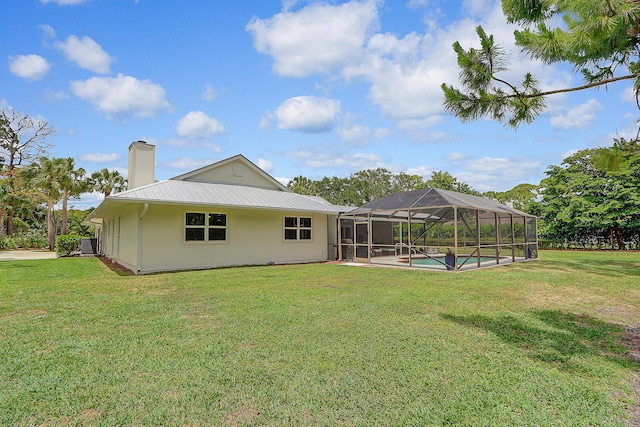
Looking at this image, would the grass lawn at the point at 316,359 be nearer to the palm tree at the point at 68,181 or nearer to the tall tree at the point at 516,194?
the palm tree at the point at 68,181

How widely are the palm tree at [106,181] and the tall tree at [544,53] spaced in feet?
104

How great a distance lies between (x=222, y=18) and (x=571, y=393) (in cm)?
1124

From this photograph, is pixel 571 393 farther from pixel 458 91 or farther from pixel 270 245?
pixel 270 245

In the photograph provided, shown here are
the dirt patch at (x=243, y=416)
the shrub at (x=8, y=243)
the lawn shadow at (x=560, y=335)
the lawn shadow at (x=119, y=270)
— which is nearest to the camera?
the dirt patch at (x=243, y=416)

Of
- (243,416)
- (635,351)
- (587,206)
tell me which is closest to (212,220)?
(243,416)

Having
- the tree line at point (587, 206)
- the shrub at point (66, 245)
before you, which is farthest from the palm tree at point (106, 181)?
the tree line at point (587, 206)

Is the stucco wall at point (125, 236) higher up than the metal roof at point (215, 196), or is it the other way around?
the metal roof at point (215, 196)

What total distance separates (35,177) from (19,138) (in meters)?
7.24

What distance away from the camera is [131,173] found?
13.9 m

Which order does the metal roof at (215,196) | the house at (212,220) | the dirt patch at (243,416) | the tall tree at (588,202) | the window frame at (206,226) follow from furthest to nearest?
the tall tree at (588,202)
the window frame at (206,226)
the house at (212,220)
the metal roof at (215,196)
the dirt patch at (243,416)

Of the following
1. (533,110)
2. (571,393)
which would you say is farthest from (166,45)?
(571,393)

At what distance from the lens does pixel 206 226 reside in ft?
39.8

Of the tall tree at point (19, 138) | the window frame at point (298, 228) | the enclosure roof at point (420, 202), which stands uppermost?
the tall tree at point (19, 138)

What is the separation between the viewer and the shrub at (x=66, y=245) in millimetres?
19062
